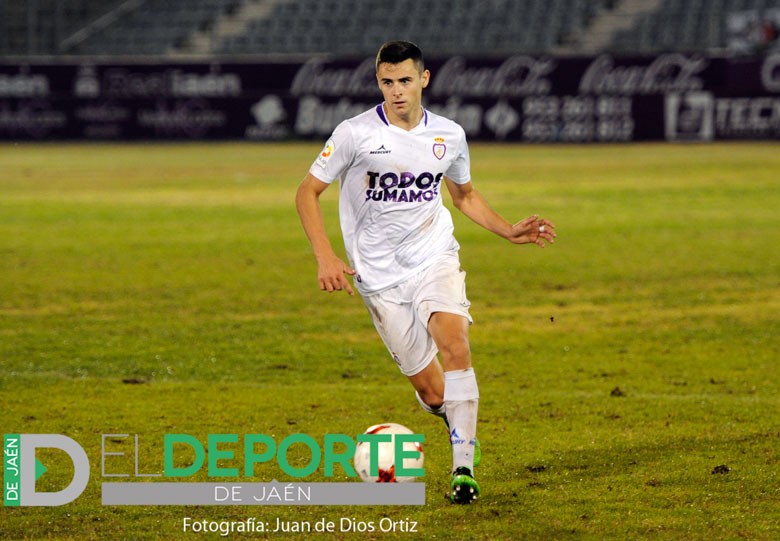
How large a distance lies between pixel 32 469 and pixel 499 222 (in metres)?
2.67

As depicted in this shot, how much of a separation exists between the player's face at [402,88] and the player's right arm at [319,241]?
0.50m

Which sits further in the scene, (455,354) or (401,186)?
(401,186)

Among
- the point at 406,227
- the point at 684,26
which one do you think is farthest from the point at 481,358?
the point at 684,26

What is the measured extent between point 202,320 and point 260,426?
4082 mm

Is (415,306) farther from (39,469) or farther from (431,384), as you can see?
(39,469)

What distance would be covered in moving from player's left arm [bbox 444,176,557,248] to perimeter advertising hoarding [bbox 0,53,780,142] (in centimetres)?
2808

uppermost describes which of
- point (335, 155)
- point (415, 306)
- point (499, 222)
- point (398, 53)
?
point (398, 53)

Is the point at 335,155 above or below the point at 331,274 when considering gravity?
above

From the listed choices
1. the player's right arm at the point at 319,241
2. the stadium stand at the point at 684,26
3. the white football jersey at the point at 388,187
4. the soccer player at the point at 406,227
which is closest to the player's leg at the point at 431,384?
the soccer player at the point at 406,227

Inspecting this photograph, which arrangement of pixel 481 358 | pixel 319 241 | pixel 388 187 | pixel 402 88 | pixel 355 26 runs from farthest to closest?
pixel 355 26, pixel 481 358, pixel 388 187, pixel 402 88, pixel 319 241

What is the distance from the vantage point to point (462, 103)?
120 ft

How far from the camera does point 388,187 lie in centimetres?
629

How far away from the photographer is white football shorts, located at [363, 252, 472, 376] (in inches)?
243

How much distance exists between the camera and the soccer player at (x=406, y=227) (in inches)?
239
